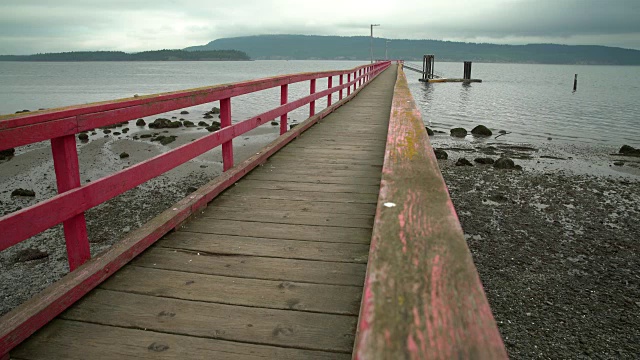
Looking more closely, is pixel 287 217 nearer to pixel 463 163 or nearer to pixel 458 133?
pixel 463 163

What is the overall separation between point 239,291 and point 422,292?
1.38 metres

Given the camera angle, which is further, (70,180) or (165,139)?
(165,139)

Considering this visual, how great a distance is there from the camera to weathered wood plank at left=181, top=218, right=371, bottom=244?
3.10 m

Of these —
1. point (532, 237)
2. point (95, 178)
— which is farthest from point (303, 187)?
point (95, 178)

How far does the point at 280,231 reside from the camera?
10.5ft

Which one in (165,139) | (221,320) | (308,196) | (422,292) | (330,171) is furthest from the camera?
(165,139)

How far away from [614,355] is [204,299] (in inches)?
146

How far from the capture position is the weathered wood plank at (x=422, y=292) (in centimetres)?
100

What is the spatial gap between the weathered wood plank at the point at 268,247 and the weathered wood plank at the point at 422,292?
3.07 ft

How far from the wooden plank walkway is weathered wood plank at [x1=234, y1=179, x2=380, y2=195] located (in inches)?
4.9

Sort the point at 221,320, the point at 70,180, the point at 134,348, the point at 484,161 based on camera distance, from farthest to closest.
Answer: the point at 484,161, the point at 70,180, the point at 221,320, the point at 134,348

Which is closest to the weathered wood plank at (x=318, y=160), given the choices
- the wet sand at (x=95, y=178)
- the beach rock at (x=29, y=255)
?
the wet sand at (x=95, y=178)

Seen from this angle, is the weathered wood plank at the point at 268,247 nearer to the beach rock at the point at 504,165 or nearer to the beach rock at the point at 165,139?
the beach rock at the point at 504,165

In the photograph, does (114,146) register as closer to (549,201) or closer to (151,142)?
(151,142)
